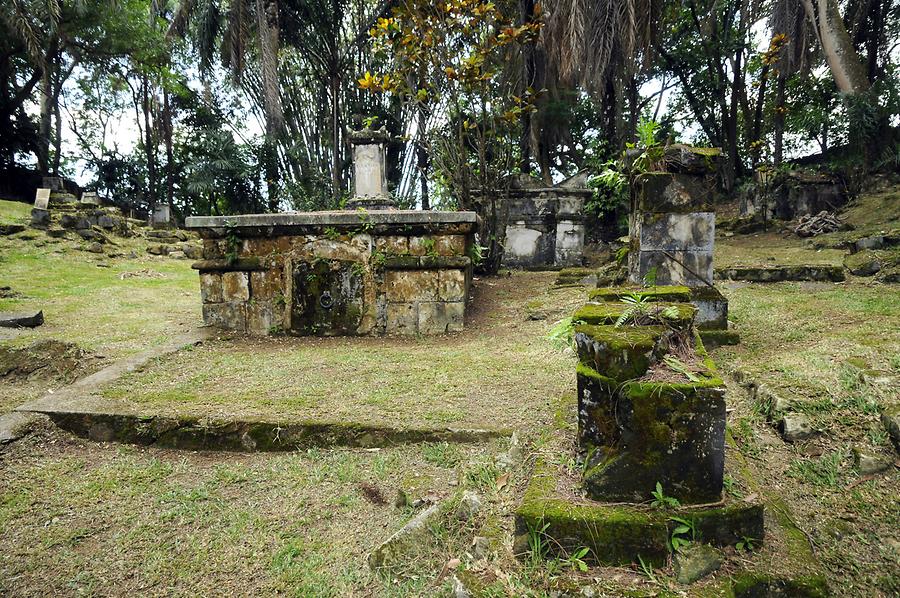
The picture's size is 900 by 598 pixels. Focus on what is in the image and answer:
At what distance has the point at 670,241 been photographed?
4254 mm

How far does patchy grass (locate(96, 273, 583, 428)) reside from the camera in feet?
9.71

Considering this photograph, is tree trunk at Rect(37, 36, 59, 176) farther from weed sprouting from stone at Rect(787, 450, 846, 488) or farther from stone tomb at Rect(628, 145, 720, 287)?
weed sprouting from stone at Rect(787, 450, 846, 488)

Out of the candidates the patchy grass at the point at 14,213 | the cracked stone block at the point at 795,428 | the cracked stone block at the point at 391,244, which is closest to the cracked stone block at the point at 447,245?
the cracked stone block at the point at 391,244

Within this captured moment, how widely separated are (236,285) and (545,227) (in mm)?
6410

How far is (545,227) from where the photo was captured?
995 centimetres

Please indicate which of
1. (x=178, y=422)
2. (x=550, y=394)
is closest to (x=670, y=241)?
(x=550, y=394)

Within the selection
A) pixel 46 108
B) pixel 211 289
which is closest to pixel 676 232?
pixel 211 289

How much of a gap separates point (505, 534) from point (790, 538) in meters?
0.88

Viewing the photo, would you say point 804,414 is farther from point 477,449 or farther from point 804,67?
point 804,67

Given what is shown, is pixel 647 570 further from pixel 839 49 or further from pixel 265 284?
pixel 839 49

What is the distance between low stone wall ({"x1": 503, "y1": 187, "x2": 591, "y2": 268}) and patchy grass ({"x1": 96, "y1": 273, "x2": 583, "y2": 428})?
4.92m

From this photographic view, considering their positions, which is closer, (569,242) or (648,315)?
(648,315)

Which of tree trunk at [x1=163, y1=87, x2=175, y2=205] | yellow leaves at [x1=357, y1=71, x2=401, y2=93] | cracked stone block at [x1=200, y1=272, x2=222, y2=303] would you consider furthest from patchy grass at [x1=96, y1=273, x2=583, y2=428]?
tree trunk at [x1=163, y1=87, x2=175, y2=205]

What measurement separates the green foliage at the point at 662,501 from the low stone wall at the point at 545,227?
8.47 m
